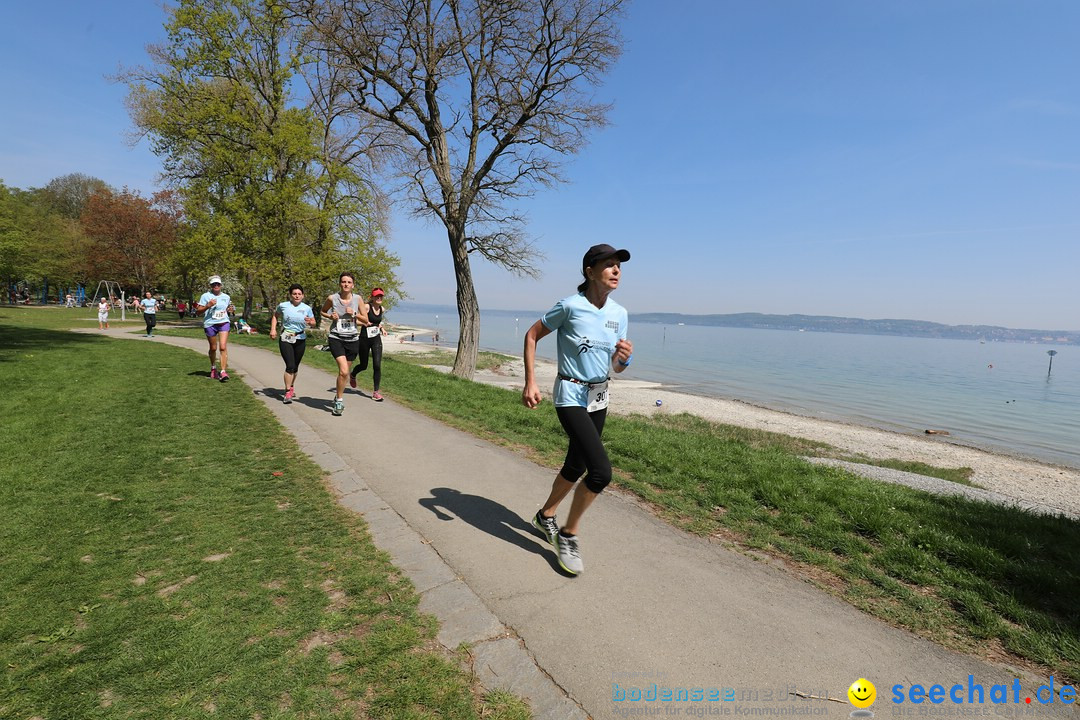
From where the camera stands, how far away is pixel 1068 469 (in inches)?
602

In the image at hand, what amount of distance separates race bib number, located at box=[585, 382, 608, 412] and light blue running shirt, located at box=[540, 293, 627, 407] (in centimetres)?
3

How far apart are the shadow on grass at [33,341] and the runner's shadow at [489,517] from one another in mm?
12133

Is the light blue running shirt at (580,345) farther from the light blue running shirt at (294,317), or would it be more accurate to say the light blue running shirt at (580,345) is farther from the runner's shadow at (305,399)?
the light blue running shirt at (294,317)

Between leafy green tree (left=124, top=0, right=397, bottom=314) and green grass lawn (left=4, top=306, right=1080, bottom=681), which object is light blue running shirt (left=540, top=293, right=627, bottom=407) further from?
leafy green tree (left=124, top=0, right=397, bottom=314)

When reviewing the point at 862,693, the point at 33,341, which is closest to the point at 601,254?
the point at 862,693

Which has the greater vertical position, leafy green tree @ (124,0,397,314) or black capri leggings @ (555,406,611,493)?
leafy green tree @ (124,0,397,314)

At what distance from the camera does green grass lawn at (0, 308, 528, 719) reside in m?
2.11

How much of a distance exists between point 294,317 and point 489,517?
6.19 meters

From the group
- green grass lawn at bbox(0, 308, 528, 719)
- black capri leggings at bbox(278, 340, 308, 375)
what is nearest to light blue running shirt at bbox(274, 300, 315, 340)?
black capri leggings at bbox(278, 340, 308, 375)

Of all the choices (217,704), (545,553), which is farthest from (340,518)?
(217,704)

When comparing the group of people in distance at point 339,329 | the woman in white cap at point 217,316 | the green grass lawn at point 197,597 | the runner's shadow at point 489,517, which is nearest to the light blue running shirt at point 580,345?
the runner's shadow at point 489,517

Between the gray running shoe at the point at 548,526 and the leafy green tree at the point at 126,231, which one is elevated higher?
the leafy green tree at the point at 126,231

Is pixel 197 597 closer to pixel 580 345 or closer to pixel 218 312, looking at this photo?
pixel 580 345

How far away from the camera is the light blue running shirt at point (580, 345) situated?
3.39 m
